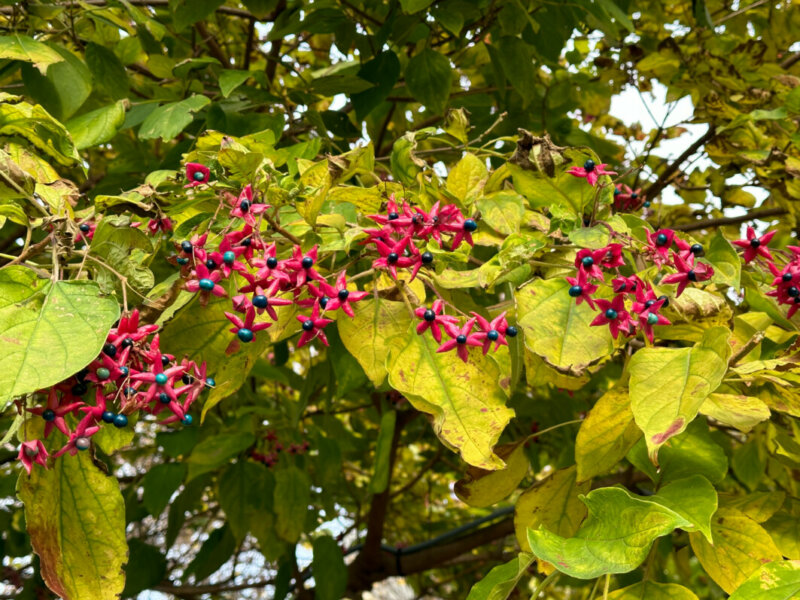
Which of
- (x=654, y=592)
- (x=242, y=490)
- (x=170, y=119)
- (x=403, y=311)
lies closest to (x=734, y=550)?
(x=654, y=592)

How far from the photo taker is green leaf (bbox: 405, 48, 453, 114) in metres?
1.67

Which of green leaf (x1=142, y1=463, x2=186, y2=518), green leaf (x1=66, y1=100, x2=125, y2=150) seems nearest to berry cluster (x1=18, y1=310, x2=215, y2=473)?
green leaf (x1=66, y1=100, x2=125, y2=150)

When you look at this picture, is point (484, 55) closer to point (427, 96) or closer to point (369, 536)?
point (427, 96)

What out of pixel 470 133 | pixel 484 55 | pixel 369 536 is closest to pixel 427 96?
pixel 470 133

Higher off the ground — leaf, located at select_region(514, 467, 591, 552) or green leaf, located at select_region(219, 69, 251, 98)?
green leaf, located at select_region(219, 69, 251, 98)

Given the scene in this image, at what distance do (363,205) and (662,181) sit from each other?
1.20m

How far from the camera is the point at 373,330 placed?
95 centimetres

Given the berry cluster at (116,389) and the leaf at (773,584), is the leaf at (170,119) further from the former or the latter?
the leaf at (773,584)

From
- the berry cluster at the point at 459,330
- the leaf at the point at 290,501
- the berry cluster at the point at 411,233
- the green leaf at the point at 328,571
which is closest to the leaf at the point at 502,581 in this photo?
the berry cluster at the point at 459,330

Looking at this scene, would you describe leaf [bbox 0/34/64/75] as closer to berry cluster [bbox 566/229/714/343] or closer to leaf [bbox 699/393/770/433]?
berry cluster [bbox 566/229/714/343]

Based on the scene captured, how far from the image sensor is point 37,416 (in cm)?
86

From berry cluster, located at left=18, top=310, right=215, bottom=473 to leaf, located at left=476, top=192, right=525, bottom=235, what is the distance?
421mm

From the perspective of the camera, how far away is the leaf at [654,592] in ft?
2.72

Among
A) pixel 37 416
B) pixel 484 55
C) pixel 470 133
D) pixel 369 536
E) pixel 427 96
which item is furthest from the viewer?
pixel 369 536
